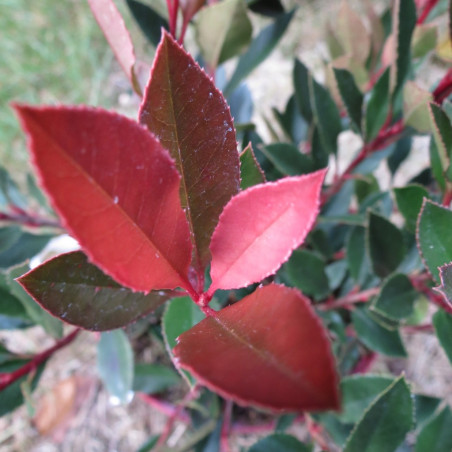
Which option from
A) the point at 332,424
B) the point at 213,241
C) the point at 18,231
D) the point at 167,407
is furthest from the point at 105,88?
the point at 213,241

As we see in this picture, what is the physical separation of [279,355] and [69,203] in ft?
0.41

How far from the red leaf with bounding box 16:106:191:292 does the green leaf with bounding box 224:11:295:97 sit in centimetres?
52

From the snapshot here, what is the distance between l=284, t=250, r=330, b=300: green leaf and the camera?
0.64m

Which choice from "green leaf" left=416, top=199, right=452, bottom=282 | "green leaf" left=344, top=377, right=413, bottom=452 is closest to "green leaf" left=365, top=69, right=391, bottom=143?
"green leaf" left=416, top=199, right=452, bottom=282

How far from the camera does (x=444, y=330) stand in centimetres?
51

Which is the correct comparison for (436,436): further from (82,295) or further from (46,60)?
(46,60)

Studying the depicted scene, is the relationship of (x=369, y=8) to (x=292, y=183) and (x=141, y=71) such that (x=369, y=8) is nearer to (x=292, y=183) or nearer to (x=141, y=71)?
(x=141, y=71)

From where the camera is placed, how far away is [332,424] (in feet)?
2.39

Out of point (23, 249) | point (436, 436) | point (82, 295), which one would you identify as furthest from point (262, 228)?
point (23, 249)

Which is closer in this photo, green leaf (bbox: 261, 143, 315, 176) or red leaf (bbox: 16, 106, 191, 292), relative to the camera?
red leaf (bbox: 16, 106, 191, 292)

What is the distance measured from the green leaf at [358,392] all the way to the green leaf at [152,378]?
1.25 feet

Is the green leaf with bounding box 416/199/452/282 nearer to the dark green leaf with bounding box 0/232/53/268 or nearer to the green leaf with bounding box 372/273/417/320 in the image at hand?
the green leaf with bounding box 372/273/417/320

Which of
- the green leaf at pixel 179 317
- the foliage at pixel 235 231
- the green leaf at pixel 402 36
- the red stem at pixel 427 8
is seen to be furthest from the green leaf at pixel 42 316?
the red stem at pixel 427 8

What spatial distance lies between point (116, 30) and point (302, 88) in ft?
1.32
